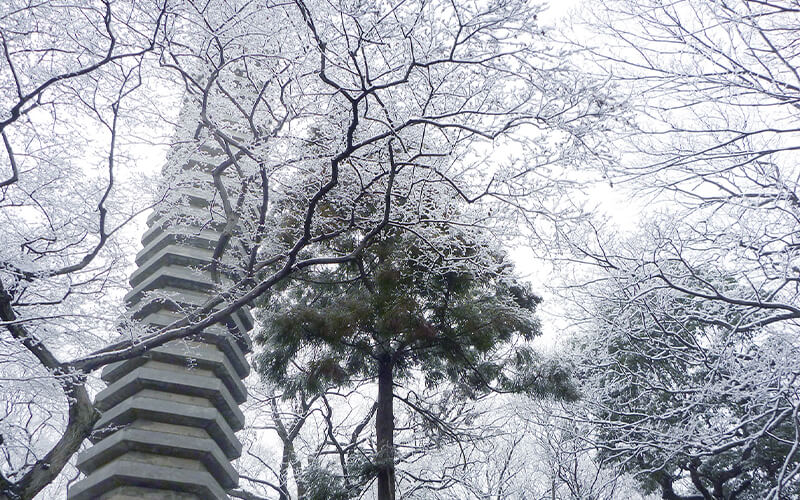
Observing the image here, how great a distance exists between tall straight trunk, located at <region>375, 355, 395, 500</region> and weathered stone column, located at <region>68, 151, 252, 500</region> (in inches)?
128

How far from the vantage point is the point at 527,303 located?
9906mm

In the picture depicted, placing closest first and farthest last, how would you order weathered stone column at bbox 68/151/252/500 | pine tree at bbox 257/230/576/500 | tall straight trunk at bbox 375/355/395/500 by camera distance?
weathered stone column at bbox 68/151/252/500
tall straight trunk at bbox 375/355/395/500
pine tree at bbox 257/230/576/500

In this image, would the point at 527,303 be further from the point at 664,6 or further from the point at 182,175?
the point at 182,175

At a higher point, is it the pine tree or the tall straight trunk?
the pine tree

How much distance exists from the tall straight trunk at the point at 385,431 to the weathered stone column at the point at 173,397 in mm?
3246

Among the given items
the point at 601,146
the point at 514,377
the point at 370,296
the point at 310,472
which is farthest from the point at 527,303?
the point at 601,146

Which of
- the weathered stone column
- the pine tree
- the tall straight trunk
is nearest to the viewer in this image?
the weathered stone column

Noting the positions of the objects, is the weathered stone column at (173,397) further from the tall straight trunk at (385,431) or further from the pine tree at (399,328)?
the tall straight trunk at (385,431)

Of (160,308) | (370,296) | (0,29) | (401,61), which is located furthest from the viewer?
(370,296)

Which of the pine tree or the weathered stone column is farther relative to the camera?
the pine tree

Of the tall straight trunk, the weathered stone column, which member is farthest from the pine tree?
the weathered stone column

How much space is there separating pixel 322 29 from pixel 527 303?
564cm

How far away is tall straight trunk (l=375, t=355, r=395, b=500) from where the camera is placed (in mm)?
8219

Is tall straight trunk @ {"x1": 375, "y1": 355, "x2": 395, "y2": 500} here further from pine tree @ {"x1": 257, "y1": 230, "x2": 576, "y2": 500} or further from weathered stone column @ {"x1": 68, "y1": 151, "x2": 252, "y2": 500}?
weathered stone column @ {"x1": 68, "y1": 151, "x2": 252, "y2": 500}
